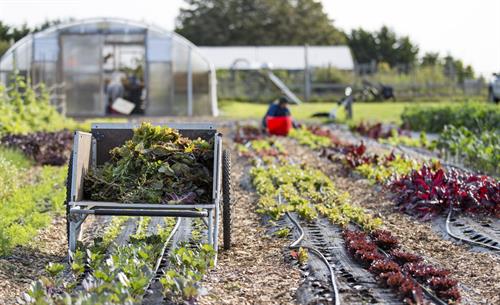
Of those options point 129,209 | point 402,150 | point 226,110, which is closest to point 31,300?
point 129,209

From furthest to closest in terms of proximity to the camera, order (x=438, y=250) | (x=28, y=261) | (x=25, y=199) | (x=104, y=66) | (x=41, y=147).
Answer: (x=104, y=66) → (x=41, y=147) → (x=25, y=199) → (x=438, y=250) → (x=28, y=261)

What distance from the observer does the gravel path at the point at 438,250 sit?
6.59 m

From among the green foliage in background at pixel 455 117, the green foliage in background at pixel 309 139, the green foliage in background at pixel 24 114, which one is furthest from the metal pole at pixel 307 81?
the green foliage in background at pixel 309 139

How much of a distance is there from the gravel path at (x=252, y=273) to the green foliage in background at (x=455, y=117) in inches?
400

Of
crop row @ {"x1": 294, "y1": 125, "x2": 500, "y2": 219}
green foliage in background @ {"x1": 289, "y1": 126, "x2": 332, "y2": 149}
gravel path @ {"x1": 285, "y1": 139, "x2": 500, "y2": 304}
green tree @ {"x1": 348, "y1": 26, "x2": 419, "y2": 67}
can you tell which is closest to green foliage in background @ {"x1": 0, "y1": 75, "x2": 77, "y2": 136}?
green foliage in background @ {"x1": 289, "y1": 126, "x2": 332, "y2": 149}

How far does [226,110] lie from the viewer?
1462 inches

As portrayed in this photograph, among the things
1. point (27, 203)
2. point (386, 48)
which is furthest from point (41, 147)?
point (386, 48)

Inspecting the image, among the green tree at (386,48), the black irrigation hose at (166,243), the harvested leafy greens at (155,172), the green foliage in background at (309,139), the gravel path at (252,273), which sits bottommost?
the gravel path at (252,273)

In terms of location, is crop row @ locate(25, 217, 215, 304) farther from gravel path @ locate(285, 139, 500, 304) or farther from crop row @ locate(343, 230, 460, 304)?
gravel path @ locate(285, 139, 500, 304)

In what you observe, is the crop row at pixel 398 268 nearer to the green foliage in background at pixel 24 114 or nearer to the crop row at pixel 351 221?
the crop row at pixel 351 221

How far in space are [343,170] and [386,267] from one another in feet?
25.0

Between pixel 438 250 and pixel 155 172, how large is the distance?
277 cm

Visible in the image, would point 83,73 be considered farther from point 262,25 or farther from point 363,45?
point 363,45

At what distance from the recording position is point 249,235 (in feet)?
29.4
